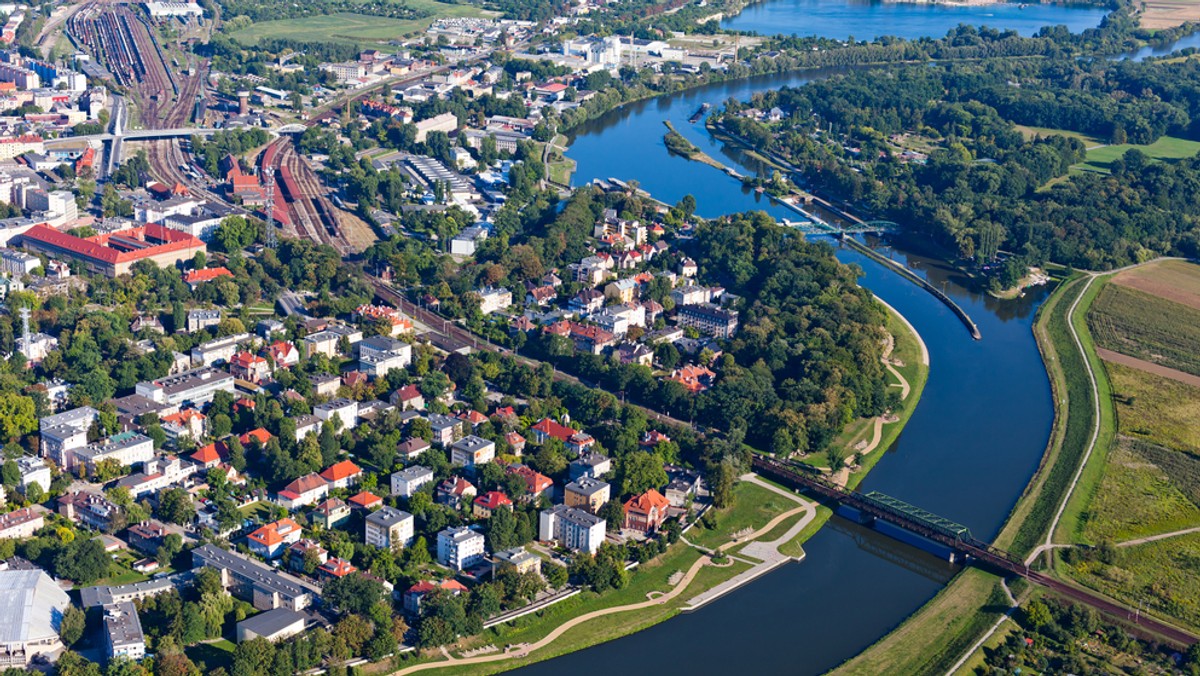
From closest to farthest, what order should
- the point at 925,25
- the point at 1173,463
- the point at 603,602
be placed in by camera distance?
the point at 603,602, the point at 1173,463, the point at 925,25

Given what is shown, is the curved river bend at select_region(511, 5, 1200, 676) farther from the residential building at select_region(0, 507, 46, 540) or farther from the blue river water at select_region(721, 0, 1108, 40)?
the blue river water at select_region(721, 0, 1108, 40)

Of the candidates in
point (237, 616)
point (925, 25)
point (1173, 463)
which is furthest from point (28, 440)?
point (925, 25)

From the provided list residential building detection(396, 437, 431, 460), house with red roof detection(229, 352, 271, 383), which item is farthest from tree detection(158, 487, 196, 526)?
house with red roof detection(229, 352, 271, 383)

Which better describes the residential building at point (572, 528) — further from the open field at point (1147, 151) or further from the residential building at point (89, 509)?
the open field at point (1147, 151)

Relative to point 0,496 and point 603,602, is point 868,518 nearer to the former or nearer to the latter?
point 603,602

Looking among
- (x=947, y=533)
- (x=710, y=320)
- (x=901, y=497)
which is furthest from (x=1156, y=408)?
(x=710, y=320)

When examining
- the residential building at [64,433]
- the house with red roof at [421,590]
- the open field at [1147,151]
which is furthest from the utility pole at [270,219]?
the open field at [1147,151]

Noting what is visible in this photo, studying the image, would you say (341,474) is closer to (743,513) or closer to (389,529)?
(389,529)
